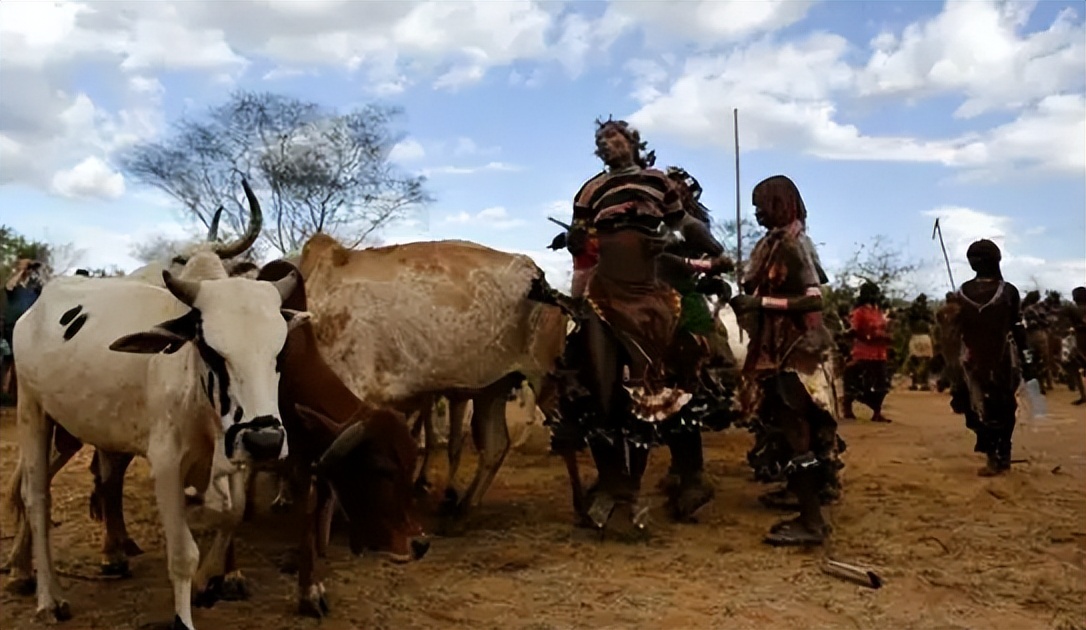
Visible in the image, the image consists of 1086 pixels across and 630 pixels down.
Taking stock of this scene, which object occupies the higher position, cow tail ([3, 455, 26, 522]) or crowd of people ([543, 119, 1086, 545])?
crowd of people ([543, 119, 1086, 545])

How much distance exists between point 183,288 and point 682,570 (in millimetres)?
3218

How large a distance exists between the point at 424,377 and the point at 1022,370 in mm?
5138

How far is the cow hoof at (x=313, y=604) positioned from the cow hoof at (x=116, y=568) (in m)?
1.42

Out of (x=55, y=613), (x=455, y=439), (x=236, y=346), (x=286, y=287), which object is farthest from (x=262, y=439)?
(x=455, y=439)

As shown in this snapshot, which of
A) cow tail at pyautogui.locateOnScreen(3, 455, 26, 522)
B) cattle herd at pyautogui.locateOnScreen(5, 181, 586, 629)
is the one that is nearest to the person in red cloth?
cattle herd at pyautogui.locateOnScreen(5, 181, 586, 629)

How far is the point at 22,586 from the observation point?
5387 millimetres

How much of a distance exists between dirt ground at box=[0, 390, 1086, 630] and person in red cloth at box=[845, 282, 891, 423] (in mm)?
5585

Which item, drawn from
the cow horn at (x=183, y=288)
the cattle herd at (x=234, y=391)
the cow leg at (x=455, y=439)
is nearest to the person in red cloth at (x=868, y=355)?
the cow leg at (x=455, y=439)

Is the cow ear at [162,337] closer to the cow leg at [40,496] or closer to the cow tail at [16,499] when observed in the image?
the cow leg at [40,496]

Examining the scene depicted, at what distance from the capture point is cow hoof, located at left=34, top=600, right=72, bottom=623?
→ 15.8ft

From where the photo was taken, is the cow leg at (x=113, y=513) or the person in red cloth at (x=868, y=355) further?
the person in red cloth at (x=868, y=355)

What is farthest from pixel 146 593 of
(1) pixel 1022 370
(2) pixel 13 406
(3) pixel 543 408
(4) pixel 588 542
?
(2) pixel 13 406

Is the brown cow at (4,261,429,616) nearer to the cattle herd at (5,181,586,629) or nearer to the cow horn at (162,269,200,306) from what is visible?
the cattle herd at (5,181,586,629)

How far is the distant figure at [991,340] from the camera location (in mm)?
8016
